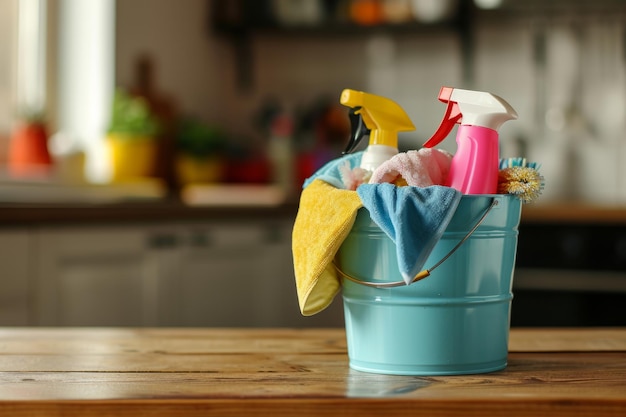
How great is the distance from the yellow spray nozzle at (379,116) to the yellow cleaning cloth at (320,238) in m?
0.07

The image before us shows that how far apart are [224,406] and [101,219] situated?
1.67m

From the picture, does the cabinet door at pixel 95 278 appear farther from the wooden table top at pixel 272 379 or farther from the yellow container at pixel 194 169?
the wooden table top at pixel 272 379

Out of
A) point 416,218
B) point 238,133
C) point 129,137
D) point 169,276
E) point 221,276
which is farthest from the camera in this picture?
point 238,133

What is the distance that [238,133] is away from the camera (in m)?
3.80

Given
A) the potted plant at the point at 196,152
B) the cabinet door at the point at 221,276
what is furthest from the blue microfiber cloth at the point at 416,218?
the potted plant at the point at 196,152

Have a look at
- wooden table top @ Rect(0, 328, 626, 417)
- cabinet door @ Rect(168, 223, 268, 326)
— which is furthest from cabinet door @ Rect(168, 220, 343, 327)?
wooden table top @ Rect(0, 328, 626, 417)

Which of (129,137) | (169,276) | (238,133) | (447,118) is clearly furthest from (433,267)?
(238,133)

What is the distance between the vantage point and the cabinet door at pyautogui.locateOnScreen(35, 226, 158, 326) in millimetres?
2129

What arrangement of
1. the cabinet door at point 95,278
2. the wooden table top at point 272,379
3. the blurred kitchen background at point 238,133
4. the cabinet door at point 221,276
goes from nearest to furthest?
the wooden table top at point 272,379 < the cabinet door at point 95,278 < the blurred kitchen background at point 238,133 < the cabinet door at point 221,276

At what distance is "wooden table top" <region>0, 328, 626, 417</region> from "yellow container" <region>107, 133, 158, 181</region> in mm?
2041

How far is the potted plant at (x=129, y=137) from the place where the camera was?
120 inches

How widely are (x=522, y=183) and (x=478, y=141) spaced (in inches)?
2.1

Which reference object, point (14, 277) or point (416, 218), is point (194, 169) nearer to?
point (14, 277)

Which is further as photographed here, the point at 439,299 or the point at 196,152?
the point at 196,152
